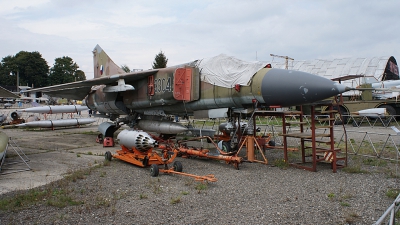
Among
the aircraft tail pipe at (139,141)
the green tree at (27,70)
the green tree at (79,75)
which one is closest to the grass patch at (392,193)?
the aircraft tail pipe at (139,141)

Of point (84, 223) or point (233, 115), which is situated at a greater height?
point (233, 115)

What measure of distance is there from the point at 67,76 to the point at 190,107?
8349 centimetres

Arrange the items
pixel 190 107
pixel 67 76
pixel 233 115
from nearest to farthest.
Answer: pixel 233 115, pixel 190 107, pixel 67 76

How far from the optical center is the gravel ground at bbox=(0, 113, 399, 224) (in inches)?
173

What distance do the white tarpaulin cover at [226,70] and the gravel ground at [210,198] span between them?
7.58 ft

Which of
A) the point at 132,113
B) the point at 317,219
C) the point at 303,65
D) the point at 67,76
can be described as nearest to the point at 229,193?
the point at 317,219

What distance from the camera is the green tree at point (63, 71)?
84.2 meters

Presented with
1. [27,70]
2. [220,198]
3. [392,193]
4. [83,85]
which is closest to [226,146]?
[220,198]

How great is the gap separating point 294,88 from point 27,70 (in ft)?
285

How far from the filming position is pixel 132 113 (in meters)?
13.2

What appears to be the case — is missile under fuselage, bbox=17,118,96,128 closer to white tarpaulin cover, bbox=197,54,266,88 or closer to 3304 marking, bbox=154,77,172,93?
3304 marking, bbox=154,77,172,93

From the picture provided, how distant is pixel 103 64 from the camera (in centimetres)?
1539

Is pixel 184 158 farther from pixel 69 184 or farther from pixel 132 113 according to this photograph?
pixel 132 113

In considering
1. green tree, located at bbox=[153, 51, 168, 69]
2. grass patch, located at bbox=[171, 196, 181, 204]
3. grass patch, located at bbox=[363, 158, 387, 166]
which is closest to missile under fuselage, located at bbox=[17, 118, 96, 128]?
grass patch, located at bbox=[171, 196, 181, 204]
